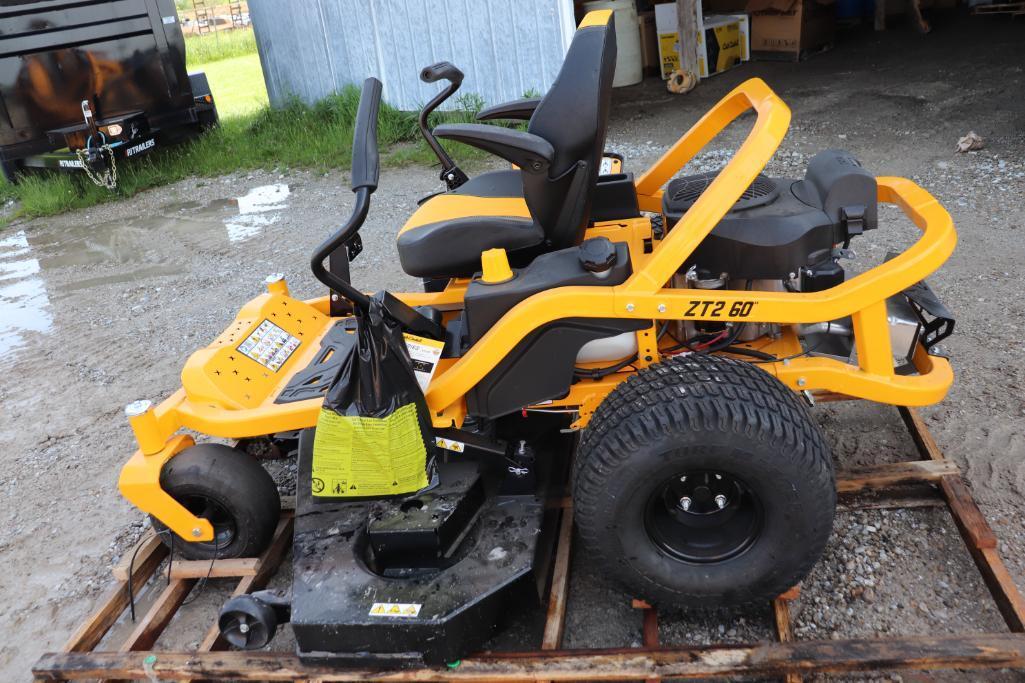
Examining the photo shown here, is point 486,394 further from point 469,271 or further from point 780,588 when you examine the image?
point 780,588

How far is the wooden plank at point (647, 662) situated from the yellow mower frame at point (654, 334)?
1.63 feet

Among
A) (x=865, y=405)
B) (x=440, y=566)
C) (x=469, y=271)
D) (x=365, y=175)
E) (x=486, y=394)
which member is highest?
(x=365, y=175)

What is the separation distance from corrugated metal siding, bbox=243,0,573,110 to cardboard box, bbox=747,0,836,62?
2570 millimetres

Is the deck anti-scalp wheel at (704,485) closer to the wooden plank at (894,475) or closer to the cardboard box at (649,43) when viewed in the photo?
the wooden plank at (894,475)

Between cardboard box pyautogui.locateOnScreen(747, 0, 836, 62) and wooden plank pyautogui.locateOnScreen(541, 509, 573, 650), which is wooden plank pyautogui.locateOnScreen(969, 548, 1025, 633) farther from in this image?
cardboard box pyautogui.locateOnScreen(747, 0, 836, 62)

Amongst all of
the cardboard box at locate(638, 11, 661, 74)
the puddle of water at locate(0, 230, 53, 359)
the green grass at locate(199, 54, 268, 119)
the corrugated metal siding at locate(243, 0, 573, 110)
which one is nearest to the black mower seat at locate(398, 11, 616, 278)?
the puddle of water at locate(0, 230, 53, 359)

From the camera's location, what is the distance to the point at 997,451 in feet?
9.30

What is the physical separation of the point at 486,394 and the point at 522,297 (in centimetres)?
32

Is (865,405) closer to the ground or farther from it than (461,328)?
closer to the ground

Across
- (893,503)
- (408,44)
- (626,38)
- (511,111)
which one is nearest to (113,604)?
(511,111)

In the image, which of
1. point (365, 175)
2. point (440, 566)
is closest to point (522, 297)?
point (365, 175)

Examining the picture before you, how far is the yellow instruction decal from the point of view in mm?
2303

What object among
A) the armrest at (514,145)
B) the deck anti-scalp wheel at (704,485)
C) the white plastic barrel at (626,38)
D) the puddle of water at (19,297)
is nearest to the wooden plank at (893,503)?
the deck anti-scalp wheel at (704,485)

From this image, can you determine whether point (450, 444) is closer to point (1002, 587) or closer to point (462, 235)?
point (462, 235)
